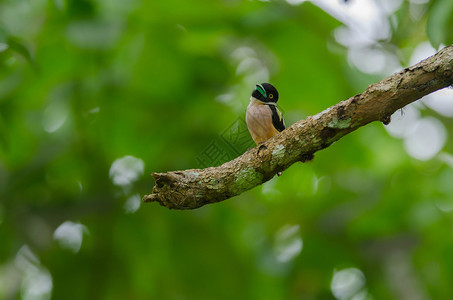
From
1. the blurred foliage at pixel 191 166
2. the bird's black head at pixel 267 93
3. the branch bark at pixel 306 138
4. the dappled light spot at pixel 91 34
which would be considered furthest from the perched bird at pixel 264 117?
the dappled light spot at pixel 91 34

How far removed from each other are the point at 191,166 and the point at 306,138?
3.98 meters

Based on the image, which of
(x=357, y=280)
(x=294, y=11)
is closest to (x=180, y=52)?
(x=294, y=11)

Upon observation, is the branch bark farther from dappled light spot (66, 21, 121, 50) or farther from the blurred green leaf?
dappled light spot (66, 21, 121, 50)

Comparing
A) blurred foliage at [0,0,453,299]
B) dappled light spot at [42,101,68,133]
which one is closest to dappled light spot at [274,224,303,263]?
blurred foliage at [0,0,453,299]

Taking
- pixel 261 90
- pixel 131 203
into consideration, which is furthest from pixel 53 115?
pixel 261 90

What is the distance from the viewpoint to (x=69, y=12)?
6594 millimetres

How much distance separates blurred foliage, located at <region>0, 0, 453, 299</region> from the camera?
22.6ft

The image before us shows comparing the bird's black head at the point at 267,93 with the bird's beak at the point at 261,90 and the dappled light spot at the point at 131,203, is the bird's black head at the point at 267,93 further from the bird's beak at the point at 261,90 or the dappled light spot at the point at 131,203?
the dappled light spot at the point at 131,203

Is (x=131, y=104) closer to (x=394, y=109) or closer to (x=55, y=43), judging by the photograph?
(x=55, y=43)

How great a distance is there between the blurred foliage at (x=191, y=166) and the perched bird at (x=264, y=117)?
1.85 meters

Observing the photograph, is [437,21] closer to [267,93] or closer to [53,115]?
[267,93]

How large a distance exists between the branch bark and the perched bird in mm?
968

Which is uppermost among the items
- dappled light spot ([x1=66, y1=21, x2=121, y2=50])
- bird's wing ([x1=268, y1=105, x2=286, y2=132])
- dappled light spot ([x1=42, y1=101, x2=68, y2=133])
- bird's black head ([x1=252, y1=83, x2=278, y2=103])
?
bird's black head ([x1=252, y1=83, x2=278, y2=103])

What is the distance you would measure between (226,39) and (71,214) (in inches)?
148
